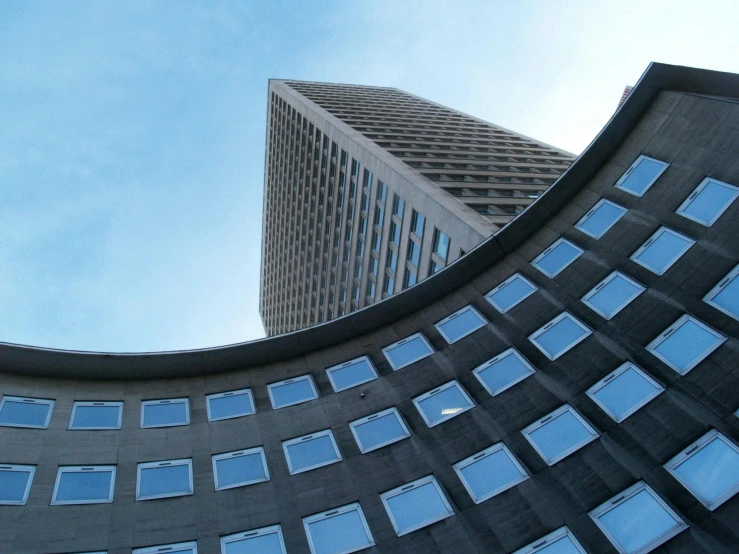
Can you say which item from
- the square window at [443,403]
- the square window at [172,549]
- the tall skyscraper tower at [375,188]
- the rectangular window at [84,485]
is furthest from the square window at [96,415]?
the tall skyscraper tower at [375,188]

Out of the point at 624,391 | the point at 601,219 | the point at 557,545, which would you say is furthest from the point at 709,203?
the point at 557,545

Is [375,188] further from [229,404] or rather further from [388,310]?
[229,404]

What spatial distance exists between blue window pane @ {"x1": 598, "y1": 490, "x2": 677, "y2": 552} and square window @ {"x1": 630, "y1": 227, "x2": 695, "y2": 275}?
8.15 metres

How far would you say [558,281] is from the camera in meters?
24.0

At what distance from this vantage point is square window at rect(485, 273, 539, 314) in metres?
24.3

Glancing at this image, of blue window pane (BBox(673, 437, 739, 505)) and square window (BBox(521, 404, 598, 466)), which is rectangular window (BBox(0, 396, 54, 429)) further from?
blue window pane (BBox(673, 437, 739, 505))

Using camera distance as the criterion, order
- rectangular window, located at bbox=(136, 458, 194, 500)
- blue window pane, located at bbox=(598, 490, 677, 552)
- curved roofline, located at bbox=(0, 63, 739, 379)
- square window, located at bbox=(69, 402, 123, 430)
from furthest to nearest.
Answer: curved roofline, located at bbox=(0, 63, 739, 379) → square window, located at bbox=(69, 402, 123, 430) → rectangular window, located at bbox=(136, 458, 194, 500) → blue window pane, located at bbox=(598, 490, 677, 552)

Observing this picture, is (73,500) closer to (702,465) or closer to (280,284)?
(702,465)

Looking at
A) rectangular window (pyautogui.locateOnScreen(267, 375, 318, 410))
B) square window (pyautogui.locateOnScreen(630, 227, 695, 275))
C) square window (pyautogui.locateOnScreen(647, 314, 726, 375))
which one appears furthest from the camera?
rectangular window (pyautogui.locateOnScreen(267, 375, 318, 410))

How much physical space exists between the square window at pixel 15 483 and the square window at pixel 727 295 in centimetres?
2084

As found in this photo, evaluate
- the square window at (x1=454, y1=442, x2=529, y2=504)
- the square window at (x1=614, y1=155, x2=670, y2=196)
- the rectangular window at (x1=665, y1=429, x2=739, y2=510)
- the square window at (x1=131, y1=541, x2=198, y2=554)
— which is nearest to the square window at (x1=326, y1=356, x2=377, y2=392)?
the square window at (x1=454, y1=442, x2=529, y2=504)

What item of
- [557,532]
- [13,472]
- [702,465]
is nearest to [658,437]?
[702,465]

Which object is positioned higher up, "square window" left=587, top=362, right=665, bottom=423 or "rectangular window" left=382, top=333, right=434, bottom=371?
"rectangular window" left=382, top=333, right=434, bottom=371

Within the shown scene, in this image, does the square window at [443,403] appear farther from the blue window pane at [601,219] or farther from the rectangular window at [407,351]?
the blue window pane at [601,219]
